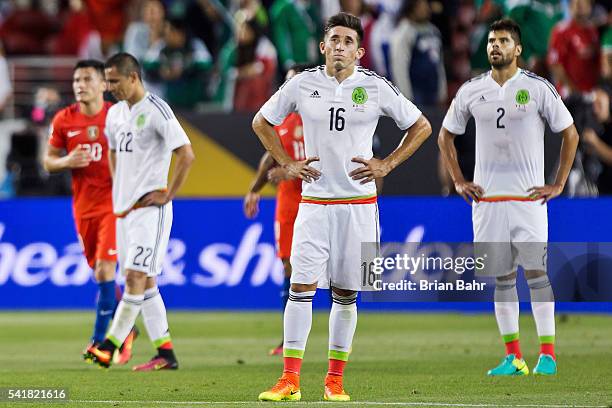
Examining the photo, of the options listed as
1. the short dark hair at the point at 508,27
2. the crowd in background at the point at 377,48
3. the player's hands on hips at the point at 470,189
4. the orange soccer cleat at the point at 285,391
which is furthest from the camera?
the crowd in background at the point at 377,48

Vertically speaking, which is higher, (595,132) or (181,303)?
(595,132)

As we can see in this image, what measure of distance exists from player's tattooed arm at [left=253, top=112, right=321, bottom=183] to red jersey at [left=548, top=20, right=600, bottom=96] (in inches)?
358

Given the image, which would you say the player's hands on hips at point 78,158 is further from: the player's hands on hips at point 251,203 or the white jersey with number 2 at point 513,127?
the white jersey with number 2 at point 513,127

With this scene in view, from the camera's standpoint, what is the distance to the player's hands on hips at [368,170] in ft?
31.4

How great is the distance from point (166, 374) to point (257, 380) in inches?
37.9

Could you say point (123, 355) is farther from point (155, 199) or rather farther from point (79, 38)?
point (79, 38)

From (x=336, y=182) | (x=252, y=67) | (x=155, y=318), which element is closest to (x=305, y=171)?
(x=336, y=182)

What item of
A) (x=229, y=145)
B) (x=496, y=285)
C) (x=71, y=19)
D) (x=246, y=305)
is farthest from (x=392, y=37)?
(x=496, y=285)

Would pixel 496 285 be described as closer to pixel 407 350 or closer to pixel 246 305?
pixel 407 350

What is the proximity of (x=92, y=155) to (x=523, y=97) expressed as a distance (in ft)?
13.6

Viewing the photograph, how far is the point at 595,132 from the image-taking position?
57.6 ft

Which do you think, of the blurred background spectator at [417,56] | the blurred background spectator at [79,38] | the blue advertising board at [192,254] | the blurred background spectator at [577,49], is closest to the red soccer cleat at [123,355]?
the blue advertising board at [192,254]

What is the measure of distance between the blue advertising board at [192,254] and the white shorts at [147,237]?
5.94m

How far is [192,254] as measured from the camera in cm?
1830
